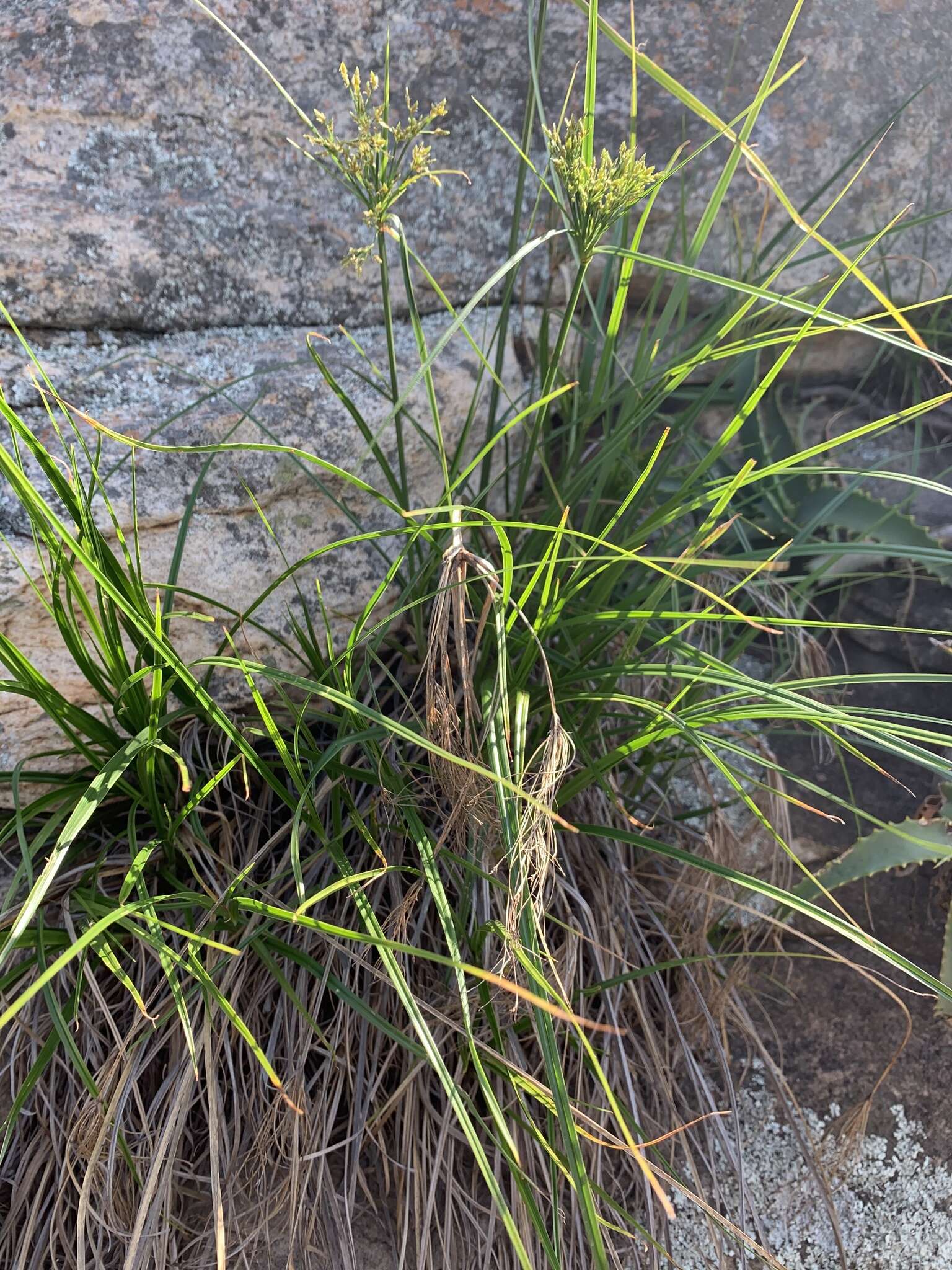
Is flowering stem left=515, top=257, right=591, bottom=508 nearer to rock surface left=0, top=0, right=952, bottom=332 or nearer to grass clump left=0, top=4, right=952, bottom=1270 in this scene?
grass clump left=0, top=4, right=952, bottom=1270

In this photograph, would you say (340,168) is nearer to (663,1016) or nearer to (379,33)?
(379,33)

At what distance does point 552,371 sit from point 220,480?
409 mm

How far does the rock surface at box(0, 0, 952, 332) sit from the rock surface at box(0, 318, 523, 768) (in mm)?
63

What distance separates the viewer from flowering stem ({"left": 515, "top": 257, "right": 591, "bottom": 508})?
748 mm

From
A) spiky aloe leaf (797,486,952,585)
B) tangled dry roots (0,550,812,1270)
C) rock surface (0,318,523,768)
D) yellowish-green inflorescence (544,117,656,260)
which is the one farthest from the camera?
spiky aloe leaf (797,486,952,585)

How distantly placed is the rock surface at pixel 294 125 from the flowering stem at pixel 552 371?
316 millimetres

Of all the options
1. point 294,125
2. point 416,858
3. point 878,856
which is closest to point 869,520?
point 878,856

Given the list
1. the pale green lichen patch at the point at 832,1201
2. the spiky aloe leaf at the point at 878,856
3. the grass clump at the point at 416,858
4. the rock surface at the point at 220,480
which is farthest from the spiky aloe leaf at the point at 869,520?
the pale green lichen patch at the point at 832,1201

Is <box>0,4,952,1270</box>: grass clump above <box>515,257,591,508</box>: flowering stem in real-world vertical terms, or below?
below

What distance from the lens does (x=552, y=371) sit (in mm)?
828

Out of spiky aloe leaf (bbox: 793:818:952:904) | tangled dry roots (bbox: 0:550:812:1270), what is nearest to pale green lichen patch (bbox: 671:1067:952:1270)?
tangled dry roots (bbox: 0:550:812:1270)

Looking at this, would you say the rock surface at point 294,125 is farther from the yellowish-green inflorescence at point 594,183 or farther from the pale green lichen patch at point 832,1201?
the pale green lichen patch at point 832,1201

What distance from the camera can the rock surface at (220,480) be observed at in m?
0.98

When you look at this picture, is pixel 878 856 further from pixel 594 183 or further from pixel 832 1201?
pixel 594 183
